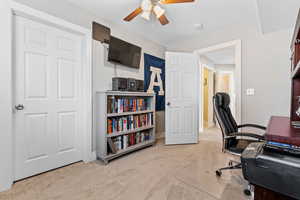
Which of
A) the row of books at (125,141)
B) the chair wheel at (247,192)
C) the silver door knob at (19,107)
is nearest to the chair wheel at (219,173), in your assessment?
the chair wheel at (247,192)

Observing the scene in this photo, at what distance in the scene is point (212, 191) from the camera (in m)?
1.60

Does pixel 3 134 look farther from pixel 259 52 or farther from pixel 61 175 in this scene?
pixel 259 52

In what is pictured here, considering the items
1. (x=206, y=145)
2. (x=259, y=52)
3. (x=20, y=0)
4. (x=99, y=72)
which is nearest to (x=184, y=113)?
(x=206, y=145)

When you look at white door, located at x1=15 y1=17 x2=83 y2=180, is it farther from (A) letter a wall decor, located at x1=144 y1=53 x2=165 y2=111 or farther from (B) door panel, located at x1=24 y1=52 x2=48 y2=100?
(A) letter a wall decor, located at x1=144 y1=53 x2=165 y2=111

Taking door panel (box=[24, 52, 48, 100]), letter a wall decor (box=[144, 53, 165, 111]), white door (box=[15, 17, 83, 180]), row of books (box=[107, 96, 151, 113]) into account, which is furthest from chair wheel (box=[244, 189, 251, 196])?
door panel (box=[24, 52, 48, 100])

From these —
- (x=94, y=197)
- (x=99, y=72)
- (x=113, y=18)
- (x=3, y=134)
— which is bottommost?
(x=94, y=197)

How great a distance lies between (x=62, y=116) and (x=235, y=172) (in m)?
2.58

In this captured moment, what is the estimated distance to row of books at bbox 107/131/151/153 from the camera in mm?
2346

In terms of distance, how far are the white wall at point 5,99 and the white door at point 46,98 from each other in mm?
142

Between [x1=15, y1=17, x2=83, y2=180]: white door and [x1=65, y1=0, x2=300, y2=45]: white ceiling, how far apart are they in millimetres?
729

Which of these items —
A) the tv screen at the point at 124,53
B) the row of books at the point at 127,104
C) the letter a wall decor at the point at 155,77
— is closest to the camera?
the row of books at the point at 127,104

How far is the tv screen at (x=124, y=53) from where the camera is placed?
2.60 m

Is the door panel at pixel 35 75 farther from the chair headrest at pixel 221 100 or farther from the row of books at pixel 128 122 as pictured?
the chair headrest at pixel 221 100

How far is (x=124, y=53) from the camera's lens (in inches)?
110
